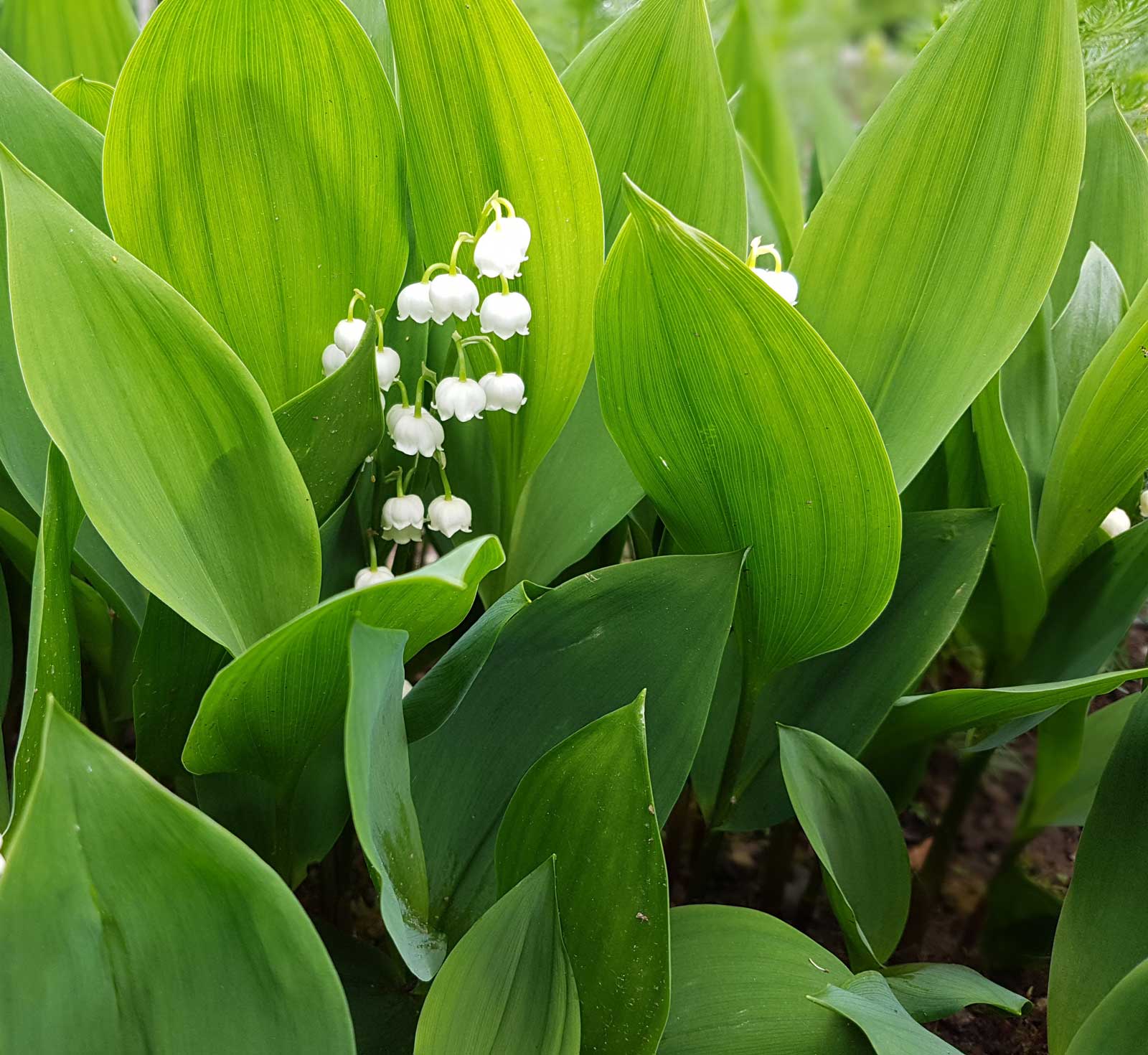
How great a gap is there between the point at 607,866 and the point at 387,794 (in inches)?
4.1

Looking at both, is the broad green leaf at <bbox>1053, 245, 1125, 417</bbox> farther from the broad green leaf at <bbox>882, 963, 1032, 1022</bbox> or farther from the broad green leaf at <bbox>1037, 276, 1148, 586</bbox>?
the broad green leaf at <bbox>882, 963, 1032, 1022</bbox>

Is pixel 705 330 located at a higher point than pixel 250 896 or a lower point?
higher

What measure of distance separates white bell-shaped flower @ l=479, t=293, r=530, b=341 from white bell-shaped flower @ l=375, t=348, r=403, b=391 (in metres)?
0.06

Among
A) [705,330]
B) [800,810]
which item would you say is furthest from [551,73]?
[800,810]

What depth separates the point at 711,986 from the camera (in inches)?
19.5

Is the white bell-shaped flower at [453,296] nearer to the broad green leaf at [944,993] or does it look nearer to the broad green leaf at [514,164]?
the broad green leaf at [514,164]

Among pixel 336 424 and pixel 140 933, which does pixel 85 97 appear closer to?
pixel 336 424

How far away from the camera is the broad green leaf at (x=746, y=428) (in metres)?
0.45

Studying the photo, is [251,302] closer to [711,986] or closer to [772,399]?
[772,399]

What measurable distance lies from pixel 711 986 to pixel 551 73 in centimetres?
48

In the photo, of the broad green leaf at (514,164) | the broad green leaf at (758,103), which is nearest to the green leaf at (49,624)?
the broad green leaf at (514,164)

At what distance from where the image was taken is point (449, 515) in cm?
59

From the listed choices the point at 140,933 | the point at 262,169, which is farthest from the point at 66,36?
the point at 140,933

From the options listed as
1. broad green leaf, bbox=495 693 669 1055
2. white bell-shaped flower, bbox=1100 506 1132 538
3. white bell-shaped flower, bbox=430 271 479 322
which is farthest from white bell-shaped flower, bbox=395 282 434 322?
white bell-shaped flower, bbox=1100 506 1132 538
